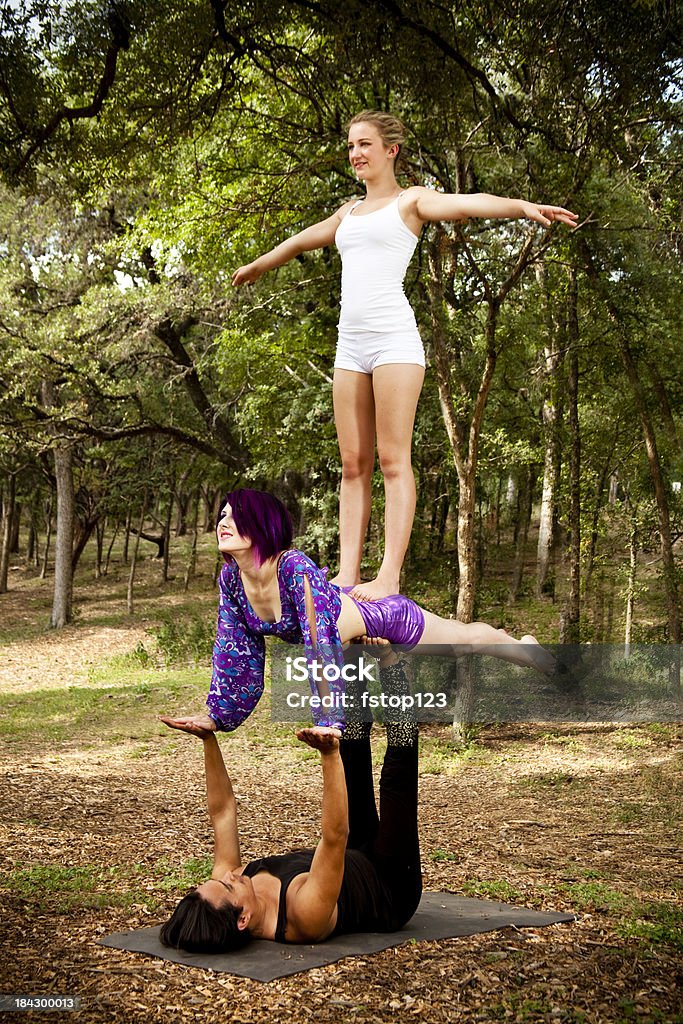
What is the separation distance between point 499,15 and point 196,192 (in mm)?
4272

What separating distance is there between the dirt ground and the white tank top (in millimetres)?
2129

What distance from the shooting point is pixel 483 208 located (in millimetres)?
3121

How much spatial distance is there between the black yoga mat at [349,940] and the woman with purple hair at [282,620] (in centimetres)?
74

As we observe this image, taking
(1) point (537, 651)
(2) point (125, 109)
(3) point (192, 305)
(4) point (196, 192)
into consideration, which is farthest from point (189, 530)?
(1) point (537, 651)

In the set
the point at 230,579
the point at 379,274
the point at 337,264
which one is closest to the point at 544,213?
the point at 379,274

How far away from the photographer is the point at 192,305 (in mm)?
14031

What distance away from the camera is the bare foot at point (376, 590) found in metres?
3.24

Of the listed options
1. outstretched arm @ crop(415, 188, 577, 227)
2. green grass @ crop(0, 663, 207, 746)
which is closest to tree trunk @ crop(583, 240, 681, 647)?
green grass @ crop(0, 663, 207, 746)

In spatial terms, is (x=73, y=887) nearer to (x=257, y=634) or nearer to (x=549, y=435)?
(x=257, y=634)

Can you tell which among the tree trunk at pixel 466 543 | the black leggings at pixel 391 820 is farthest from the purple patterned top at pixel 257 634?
the tree trunk at pixel 466 543

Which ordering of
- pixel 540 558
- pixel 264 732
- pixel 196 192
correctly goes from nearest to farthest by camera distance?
pixel 196 192, pixel 264 732, pixel 540 558

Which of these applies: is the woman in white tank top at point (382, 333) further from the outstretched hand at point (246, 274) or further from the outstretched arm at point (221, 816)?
the outstretched arm at point (221, 816)

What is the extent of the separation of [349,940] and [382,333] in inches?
80.7

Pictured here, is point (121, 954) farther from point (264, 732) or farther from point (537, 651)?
point (264, 732)
